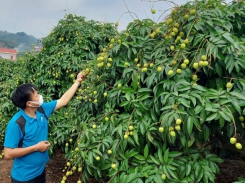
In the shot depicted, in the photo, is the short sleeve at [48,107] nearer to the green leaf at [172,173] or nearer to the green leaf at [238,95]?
the green leaf at [172,173]

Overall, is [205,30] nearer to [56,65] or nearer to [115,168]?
[115,168]

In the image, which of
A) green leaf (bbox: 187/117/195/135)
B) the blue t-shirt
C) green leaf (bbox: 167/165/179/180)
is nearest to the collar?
the blue t-shirt

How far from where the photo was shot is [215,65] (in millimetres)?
1591

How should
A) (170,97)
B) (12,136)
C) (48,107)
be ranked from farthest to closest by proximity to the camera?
(48,107), (12,136), (170,97)

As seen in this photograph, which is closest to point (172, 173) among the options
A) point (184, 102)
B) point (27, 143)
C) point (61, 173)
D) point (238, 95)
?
point (184, 102)

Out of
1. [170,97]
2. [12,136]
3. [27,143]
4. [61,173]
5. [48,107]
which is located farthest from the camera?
[61,173]

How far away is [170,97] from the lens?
152cm

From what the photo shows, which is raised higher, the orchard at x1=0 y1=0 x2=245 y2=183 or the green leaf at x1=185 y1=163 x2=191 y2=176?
the orchard at x1=0 y1=0 x2=245 y2=183

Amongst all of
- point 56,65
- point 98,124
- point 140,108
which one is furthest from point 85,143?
point 56,65

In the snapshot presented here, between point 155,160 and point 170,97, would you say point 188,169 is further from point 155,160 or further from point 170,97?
point 170,97

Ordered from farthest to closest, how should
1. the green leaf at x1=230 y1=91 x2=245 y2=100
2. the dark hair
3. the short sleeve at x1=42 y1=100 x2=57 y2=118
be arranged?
the short sleeve at x1=42 y1=100 x2=57 y2=118
the dark hair
the green leaf at x1=230 y1=91 x2=245 y2=100

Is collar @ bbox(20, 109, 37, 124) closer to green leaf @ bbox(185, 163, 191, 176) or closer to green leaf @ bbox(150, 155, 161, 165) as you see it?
green leaf @ bbox(150, 155, 161, 165)

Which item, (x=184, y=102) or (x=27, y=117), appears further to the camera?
(x=27, y=117)

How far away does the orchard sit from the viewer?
1469mm
